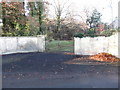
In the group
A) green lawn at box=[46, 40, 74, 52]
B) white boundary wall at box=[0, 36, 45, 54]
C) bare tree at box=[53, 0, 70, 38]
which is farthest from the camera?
bare tree at box=[53, 0, 70, 38]

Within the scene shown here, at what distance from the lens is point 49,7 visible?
21672 mm

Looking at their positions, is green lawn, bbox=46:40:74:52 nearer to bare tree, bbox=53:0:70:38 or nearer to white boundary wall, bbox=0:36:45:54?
white boundary wall, bbox=0:36:45:54

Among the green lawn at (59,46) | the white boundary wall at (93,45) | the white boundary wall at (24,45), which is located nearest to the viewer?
the white boundary wall at (93,45)

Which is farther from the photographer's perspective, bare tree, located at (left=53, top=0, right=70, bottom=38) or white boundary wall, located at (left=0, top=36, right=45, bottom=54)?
bare tree, located at (left=53, top=0, right=70, bottom=38)

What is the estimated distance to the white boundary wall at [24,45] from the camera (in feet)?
46.8

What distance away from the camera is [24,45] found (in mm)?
14508

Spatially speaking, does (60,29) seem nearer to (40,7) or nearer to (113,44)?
(40,7)

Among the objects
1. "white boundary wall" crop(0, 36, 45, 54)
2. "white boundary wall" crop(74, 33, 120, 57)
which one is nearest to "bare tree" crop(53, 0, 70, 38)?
"white boundary wall" crop(0, 36, 45, 54)

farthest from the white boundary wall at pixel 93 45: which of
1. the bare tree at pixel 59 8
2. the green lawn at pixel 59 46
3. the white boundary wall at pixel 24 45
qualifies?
the bare tree at pixel 59 8

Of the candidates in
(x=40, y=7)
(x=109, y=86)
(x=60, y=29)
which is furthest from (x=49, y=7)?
(x=109, y=86)

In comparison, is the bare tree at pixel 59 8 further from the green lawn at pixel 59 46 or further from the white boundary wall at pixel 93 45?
the white boundary wall at pixel 93 45

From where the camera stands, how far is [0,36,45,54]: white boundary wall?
14.2m

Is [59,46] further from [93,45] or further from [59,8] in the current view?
[59,8]

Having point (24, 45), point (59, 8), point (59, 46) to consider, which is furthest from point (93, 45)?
point (59, 8)
